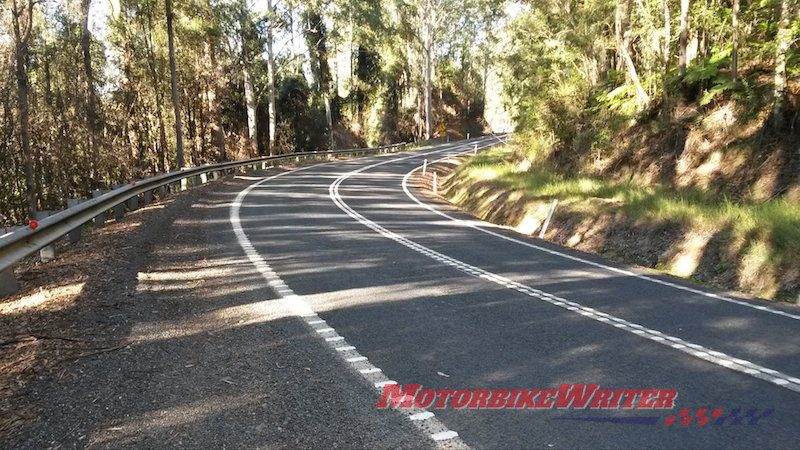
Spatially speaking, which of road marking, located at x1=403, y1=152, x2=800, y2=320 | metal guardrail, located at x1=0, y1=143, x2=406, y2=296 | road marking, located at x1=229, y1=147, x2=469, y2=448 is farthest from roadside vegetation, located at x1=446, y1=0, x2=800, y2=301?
metal guardrail, located at x1=0, y1=143, x2=406, y2=296

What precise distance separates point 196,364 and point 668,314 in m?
4.81

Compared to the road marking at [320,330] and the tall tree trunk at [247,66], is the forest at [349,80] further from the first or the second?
the road marking at [320,330]

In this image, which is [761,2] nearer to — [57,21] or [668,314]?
[668,314]

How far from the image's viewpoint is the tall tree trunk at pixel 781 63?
448 inches

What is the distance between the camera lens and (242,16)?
34656 millimetres

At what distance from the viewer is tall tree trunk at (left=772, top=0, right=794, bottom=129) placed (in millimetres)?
11391

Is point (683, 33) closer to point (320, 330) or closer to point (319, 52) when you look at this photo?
point (320, 330)

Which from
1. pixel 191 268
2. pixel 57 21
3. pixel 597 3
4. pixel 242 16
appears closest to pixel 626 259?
pixel 191 268

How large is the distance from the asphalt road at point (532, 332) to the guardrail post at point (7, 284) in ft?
9.20

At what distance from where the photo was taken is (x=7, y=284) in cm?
586

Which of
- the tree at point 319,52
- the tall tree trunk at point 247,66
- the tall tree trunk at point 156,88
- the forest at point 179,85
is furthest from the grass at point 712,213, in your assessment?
the tree at point 319,52

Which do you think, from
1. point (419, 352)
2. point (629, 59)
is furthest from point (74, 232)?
point (629, 59)

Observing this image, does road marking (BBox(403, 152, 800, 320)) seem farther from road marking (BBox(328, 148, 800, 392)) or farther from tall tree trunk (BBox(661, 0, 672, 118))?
tall tree trunk (BBox(661, 0, 672, 118))

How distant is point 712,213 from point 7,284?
34.8 feet
